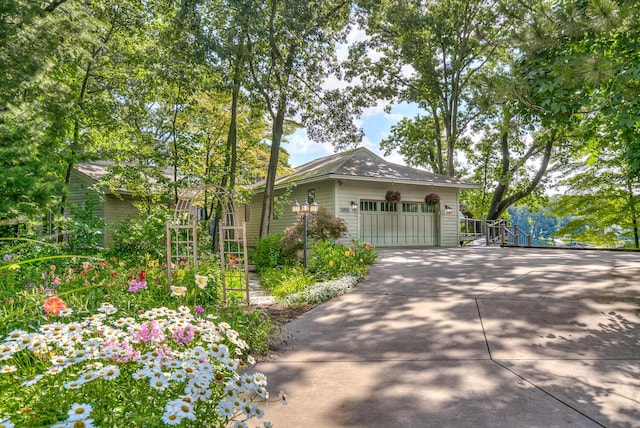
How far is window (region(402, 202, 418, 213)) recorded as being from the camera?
47.9 feet

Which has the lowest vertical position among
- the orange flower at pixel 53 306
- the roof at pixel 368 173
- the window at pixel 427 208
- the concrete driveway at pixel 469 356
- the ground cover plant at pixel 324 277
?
the concrete driveway at pixel 469 356

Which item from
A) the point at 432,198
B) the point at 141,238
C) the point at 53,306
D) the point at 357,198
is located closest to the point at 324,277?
the point at 141,238

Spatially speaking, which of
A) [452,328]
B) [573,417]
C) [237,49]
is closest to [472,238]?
[237,49]

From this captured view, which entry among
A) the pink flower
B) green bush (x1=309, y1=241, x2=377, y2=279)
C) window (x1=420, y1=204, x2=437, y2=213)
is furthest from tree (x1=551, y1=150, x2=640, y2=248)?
the pink flower

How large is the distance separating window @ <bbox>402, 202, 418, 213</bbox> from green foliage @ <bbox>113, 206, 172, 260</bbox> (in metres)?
8.86

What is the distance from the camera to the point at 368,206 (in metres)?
13.8

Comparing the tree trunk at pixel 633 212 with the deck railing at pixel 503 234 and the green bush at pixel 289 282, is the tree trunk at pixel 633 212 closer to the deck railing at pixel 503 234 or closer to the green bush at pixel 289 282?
the deck railing at pixel 503 234

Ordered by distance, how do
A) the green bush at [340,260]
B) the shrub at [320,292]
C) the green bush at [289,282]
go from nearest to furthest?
the shrub at [320,292], the green bush at [289,282], the green bush at [340,260]

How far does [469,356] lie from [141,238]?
7.82 metres

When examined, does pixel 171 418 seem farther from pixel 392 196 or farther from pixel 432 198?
pixel 432 198

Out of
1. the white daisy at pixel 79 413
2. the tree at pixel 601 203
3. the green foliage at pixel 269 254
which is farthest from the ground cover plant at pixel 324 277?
the tree at pixel 601 203

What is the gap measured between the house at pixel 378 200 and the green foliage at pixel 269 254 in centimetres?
264

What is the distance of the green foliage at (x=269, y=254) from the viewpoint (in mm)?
10609

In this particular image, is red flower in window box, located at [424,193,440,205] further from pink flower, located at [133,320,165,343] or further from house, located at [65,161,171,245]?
pink flower, located at [133,320,165,343]
